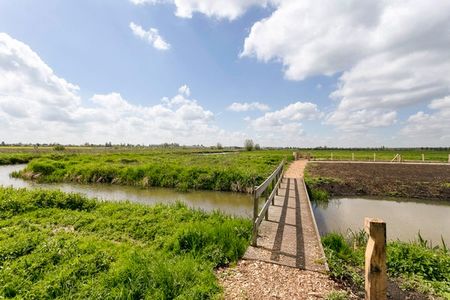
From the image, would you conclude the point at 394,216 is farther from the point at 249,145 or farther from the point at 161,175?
the point at 249,145

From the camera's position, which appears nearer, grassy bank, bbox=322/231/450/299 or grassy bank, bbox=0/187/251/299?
grassy bank, bbox=0/187/251/299

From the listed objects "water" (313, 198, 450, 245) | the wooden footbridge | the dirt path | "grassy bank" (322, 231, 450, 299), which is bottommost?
"water" (313, 198, 450, 245)

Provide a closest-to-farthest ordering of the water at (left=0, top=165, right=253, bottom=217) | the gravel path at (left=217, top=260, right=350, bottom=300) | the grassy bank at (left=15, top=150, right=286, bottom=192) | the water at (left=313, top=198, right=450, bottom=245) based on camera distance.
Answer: the gravel path at (left=217, top=260, right=350, bottom=300) → the water at (left=313, top=198, right=450, bottom=245) → the water at (left=0, top=165, right=253, bottom=217) → the grassy bank at (left=15, top=150, right=286, bottom=192)

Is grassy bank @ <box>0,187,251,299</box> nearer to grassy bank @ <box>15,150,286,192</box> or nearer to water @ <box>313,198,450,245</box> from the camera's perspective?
water @ <box>313,198,450,245</box>

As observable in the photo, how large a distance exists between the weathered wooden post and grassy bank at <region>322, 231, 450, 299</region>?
132 cm

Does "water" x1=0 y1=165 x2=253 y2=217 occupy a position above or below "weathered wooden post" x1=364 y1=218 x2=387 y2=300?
below

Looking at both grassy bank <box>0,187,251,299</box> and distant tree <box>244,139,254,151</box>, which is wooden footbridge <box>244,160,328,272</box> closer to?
grassy bank <box>0,187,251,299</box>

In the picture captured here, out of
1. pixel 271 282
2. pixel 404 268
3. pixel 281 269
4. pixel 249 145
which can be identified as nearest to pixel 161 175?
pixel 281 269

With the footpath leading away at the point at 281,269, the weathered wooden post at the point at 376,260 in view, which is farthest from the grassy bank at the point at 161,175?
the weathered wooden post at the point at 376,260

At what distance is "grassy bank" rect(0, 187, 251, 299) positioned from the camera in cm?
411

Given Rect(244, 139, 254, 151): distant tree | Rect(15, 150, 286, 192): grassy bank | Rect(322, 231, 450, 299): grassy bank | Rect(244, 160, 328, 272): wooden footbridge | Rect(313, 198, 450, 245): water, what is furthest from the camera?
Rect(244, 139, 254, 151): distant tree

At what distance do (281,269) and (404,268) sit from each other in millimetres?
2605

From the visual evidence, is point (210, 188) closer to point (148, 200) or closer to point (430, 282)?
point (148, 200)

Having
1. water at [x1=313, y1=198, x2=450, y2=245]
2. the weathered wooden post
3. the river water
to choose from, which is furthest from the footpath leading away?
the river water
